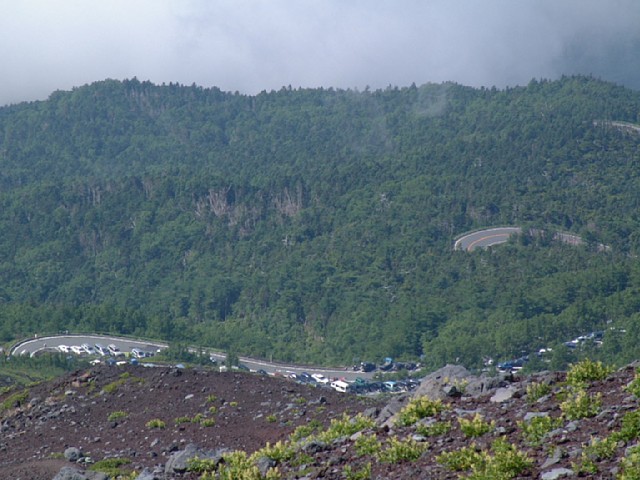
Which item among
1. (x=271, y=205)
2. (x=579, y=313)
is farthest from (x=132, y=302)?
(x=579, y=313)

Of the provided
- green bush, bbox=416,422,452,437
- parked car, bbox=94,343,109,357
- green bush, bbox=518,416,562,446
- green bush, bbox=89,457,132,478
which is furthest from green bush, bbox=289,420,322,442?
parked car, bbox=94,343,109,357

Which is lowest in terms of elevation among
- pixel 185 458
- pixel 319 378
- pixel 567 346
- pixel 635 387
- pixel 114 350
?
pixel 567 346

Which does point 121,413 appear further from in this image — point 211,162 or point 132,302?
point 211,162

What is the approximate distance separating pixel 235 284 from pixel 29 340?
1438 inches

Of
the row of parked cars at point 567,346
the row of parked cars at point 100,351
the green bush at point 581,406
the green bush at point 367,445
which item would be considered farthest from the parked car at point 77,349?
the green bush at point 581,406

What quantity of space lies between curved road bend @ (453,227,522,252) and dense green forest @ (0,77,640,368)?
1.43 m

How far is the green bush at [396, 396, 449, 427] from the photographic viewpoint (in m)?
20.9

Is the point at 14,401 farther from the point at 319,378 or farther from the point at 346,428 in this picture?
the point at 319,378

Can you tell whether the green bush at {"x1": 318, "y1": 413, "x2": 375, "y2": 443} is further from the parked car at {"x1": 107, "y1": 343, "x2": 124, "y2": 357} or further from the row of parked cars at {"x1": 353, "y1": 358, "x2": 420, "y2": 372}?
the parked car at {"x1": 107, "y1": 343, "x2": 124, "y2": 357}

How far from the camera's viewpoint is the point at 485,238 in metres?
124

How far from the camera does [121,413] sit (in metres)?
33.6

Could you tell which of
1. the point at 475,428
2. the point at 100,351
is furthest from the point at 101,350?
the point at 475,428

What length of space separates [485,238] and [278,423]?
9548 centimetres

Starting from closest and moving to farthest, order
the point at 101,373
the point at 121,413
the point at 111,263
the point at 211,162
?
the point at 121,413, the point at 101,373, the point at 111,263, the point at 211,162
